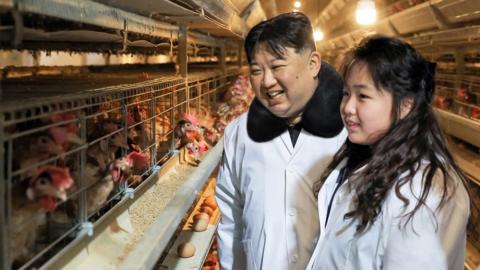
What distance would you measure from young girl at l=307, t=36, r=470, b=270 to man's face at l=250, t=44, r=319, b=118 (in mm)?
268

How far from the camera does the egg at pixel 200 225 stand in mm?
2393

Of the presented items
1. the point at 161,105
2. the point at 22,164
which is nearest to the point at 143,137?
the point at 161,105

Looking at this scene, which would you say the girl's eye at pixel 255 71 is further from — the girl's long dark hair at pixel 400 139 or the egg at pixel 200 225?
the egg at pixel 200 225

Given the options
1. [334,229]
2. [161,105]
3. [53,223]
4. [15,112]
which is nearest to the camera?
[15,112]

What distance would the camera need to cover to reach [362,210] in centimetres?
115

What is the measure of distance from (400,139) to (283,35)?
1.71ft

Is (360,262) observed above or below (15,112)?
below

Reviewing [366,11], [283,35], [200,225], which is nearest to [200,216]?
[200,225]

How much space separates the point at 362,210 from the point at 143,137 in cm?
93

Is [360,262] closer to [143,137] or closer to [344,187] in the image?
[344,187]

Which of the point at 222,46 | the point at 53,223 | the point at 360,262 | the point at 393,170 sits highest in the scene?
the point at 222,46

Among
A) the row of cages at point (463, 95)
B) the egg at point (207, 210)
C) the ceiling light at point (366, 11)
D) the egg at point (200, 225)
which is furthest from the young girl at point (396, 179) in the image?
the ceiling light at point (366, 11)

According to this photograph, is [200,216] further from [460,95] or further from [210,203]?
[460,95]

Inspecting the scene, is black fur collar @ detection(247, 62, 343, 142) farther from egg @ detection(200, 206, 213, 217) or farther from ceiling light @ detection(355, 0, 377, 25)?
ceiling light @ detection(355, 0, 377, 25)
